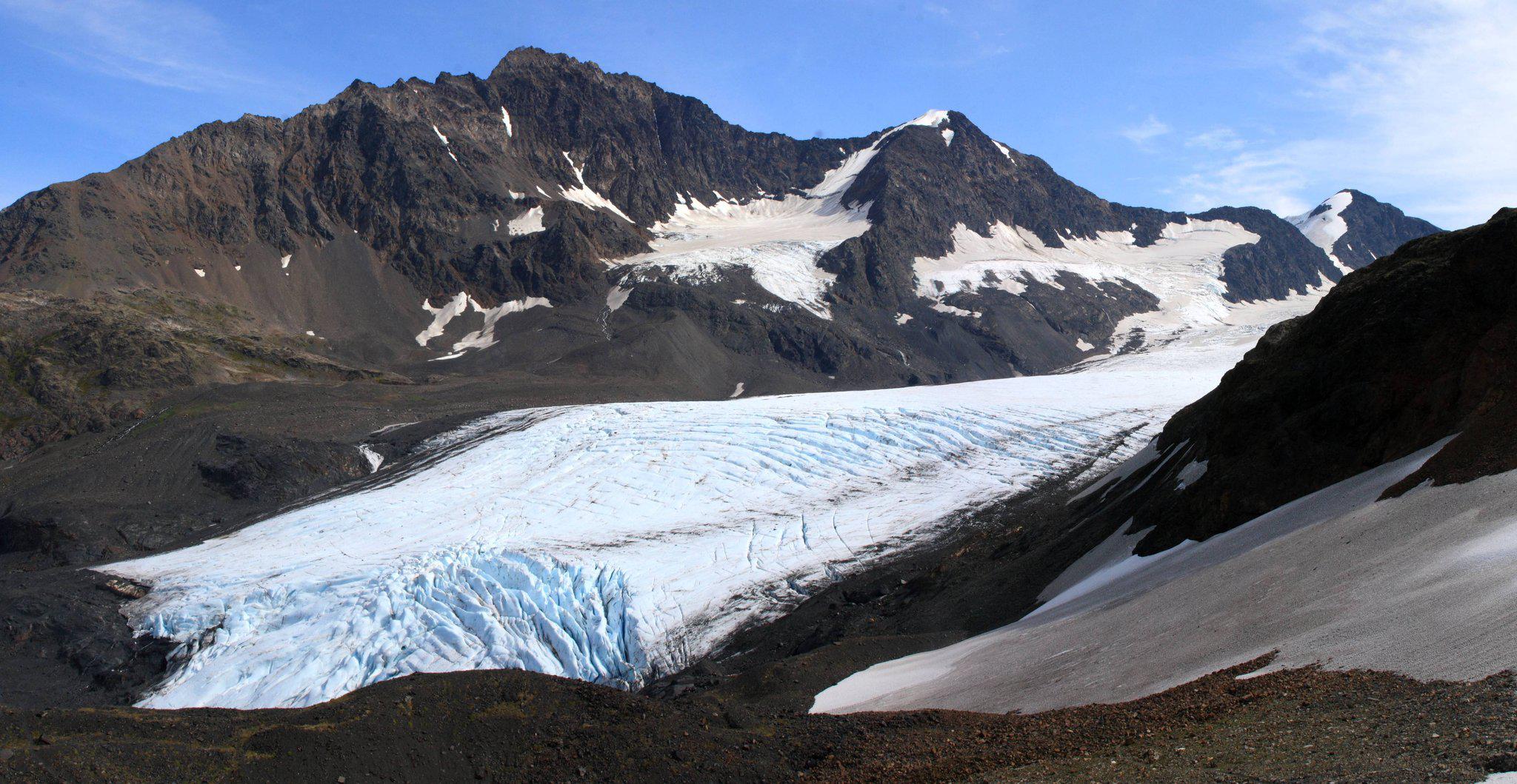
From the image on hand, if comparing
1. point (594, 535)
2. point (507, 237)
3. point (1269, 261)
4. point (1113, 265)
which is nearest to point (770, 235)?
point (507, 237)

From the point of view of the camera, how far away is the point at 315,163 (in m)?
105

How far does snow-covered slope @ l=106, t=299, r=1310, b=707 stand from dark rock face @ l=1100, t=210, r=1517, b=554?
35.2 ft

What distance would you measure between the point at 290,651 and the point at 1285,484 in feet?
71.7

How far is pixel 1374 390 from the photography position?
1598 cm

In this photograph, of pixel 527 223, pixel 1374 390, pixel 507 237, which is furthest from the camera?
pixel 527 223

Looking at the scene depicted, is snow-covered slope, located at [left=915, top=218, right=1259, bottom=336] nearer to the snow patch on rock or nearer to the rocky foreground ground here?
the snow patch on rock

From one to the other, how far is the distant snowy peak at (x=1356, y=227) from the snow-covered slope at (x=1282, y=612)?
178 m

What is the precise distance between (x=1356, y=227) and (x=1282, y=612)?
198 meters

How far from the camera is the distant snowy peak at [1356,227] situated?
16712 centimetres

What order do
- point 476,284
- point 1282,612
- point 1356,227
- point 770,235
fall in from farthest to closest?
point 1356,227, point 770,235, point 476,284, point 1282,612

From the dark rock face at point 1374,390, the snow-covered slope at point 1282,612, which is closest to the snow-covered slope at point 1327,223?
the dark rock face at point 1374,390

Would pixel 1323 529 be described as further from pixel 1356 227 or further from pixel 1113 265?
pixel 1356 227

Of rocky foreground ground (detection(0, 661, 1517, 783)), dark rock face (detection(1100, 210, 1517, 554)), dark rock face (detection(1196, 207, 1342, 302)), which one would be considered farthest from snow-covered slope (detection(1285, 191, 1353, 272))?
rocky foreground ground (detection(0, 661, 1517, 783))

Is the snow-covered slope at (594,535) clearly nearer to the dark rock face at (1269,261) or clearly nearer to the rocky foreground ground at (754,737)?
the rocky foreground ground at (754,737)
